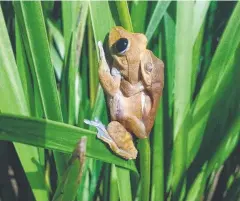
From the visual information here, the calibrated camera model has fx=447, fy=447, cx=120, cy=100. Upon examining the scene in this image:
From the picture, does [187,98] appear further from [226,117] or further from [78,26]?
[78,26]

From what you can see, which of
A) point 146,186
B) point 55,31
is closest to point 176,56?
point 146,186

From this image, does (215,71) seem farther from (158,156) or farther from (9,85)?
(9,85)

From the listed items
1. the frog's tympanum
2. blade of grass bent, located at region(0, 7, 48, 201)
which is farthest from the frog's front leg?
blade of grass bent, located at region(0, 7, 48, 201)

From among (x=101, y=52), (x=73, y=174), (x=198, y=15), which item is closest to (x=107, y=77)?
(x=101, y=52)

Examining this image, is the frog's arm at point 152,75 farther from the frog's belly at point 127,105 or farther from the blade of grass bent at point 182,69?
the blade of grass bent at point 182,69

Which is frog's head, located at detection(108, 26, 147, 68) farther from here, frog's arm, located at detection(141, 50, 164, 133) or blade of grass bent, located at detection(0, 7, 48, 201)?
blade of grass bent, located at detection(0, 7, 48, 201)
